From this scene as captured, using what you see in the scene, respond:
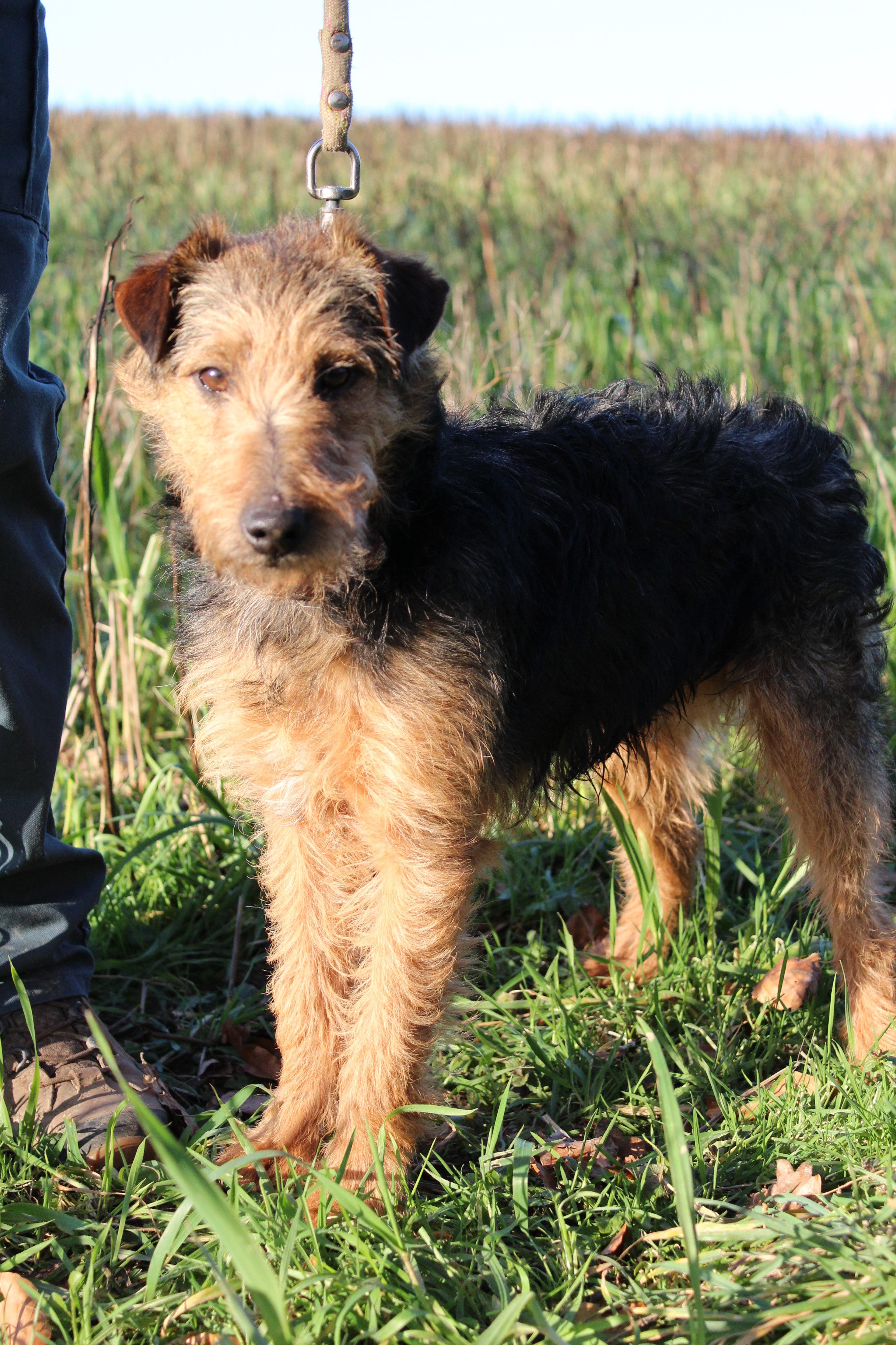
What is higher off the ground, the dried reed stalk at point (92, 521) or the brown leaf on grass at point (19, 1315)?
the dried reed stalk at point (92, 521)

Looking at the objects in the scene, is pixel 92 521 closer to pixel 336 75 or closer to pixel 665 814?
pixel 336 75

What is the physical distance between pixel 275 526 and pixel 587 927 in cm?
214

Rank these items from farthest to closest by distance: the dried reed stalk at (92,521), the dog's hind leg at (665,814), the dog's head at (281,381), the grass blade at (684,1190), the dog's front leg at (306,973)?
1. the dog's hind leg at (665,814)
2. the dried reed stalk at (92,521)
3. the dog's front leg at (306,973)
4. the dog's head at (281,381)
5. the grass blade at (684,1190)

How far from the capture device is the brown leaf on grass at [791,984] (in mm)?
3006

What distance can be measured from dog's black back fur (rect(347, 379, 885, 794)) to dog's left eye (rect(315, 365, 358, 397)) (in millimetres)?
217

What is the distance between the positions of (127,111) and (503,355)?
15311mm

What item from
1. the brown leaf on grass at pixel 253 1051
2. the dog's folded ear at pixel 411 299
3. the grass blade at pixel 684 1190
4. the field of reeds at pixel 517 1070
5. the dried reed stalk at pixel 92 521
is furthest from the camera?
the dried reed stalk at pixel 92 521

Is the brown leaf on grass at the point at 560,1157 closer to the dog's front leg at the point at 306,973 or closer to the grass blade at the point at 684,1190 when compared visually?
the dog's front leg at the point at 306,973

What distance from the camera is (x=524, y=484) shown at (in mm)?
2611

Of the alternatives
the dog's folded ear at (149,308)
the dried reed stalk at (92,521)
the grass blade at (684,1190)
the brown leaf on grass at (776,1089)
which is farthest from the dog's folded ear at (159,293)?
the brown leaf on grass at (776,1089)

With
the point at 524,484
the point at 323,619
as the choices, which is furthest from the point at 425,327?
the point at 323,619

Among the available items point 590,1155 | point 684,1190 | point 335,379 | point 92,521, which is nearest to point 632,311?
point 92,521

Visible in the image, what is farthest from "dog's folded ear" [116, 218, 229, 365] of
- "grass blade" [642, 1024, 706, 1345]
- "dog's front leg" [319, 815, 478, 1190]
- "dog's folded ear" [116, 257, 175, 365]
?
"grass blade" [642, 1024, 706, 1345]

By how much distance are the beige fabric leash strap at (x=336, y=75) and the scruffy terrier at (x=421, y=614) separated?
35cm
